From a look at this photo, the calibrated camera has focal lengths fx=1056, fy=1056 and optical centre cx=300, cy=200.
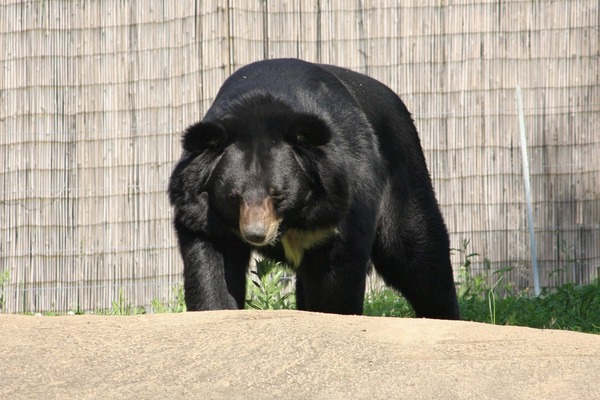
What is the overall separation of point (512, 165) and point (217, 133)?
3.62m

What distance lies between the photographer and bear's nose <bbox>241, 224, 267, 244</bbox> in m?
4.90

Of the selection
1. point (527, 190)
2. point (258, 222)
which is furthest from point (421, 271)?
point (527, 190)

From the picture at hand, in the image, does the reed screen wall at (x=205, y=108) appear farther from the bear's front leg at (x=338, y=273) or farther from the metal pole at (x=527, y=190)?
the bear's front leg at (x=338, y=273)

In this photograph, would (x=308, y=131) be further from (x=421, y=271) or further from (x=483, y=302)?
(x=483, y=302)

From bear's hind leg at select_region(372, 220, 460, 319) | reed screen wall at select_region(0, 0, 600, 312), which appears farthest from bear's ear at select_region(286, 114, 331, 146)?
reed screen wall at select_region(0, 0, 600, 312)

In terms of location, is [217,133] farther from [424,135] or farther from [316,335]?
[424,135]

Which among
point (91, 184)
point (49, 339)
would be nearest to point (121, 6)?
point (91, 184)

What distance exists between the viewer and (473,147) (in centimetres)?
802

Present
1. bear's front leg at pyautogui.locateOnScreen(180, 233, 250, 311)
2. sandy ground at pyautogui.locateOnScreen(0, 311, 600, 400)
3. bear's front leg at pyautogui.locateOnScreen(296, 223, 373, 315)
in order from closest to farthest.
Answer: sandy ground at pyautogui.locateOnScreen(0, 311, 600, 400) → bear's front leg at pyautogui.locateOnScreen(180, 233, 250, 311) → bear's front leg at pyautogui.locateOnScreen(296, 223, 373, 315)

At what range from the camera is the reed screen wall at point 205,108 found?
796 centimetres

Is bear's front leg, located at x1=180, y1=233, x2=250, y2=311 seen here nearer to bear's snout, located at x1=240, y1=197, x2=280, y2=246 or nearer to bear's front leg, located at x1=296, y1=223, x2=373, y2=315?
bear's snout, located at x1=240, y1=197, x2=280, y2=246

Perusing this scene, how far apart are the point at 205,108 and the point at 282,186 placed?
2.93 m

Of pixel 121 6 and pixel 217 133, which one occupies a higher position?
pixel 121 6

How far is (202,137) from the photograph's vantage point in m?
5.06
